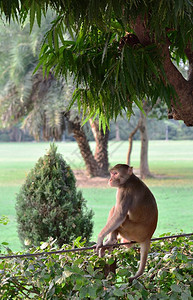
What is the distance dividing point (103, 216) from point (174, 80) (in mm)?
9272

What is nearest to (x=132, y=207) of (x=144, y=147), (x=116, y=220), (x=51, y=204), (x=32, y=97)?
(x=116, y=220)

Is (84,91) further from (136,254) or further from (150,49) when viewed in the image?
(136,254)

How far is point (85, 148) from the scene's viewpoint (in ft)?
46.6

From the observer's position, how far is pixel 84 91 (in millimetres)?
2590

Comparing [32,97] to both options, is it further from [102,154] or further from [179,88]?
[179,88]

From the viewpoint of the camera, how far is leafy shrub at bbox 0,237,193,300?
2.38m

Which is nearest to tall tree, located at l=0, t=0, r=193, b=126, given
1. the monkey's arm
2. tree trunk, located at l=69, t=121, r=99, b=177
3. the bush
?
the monkey's arm

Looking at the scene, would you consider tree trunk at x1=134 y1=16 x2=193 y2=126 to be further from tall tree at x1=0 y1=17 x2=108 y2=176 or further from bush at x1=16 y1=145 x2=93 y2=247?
tall tree at x1=0 y1=17 x2=108 y2=176

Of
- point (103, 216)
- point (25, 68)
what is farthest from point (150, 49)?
point (25, 68)

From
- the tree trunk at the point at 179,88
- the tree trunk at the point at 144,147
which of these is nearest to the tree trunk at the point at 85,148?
the tree trunk at the point at 144,147

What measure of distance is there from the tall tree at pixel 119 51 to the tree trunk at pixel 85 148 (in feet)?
34.0

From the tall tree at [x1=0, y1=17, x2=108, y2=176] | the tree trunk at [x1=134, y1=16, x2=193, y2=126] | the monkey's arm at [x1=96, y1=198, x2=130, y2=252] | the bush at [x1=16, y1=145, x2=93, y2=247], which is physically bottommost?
the bush at [x1=16, y1=145, x2=93, y2=247]

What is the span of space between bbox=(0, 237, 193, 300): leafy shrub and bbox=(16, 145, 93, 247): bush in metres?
2.12

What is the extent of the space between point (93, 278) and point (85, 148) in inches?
462
